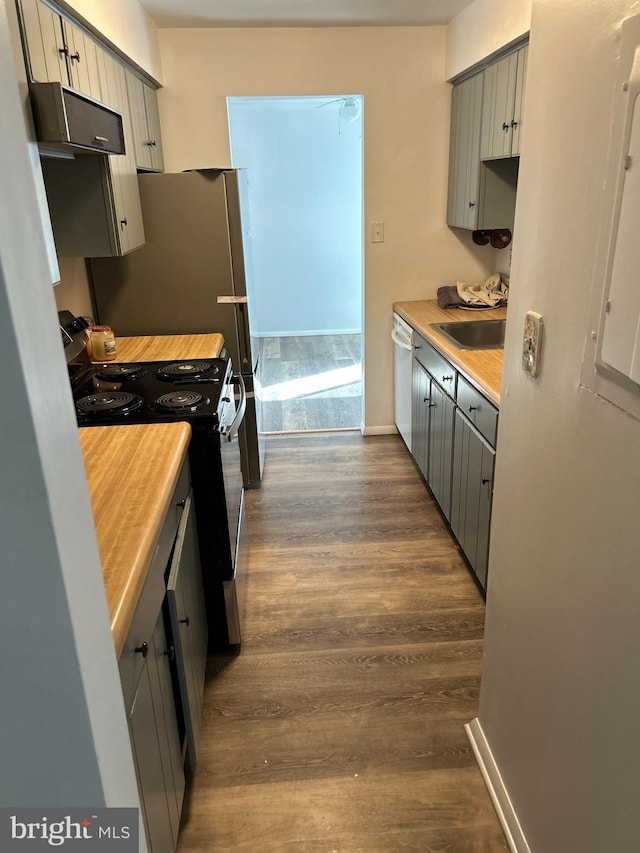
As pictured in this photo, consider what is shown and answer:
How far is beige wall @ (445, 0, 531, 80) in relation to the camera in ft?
8.36

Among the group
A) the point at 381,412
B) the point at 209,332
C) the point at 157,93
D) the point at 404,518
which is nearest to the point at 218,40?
the point at 157,93

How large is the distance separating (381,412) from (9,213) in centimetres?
370

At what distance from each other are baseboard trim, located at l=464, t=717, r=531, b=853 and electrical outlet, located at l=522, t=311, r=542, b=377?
43.9 inches

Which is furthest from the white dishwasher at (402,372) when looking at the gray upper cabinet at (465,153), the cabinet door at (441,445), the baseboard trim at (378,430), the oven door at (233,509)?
the oven door at (233,509)

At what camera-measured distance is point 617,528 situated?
102 centimetres

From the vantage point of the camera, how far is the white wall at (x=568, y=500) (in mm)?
1013

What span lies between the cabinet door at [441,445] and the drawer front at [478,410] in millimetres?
172

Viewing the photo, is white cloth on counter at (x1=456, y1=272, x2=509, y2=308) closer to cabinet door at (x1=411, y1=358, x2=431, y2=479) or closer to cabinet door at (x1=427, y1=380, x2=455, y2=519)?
cabinet door at (x1=411, y1=358, x2=431, y2=479)

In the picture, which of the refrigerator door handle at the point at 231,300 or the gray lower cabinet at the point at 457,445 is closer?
the gray lower cabinet at the point at 457,445

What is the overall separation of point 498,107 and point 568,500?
2.35 meters

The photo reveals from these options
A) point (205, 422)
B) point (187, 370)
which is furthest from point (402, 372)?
point (205, 422)

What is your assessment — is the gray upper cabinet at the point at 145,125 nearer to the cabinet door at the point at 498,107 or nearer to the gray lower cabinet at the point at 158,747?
the cabinet door at the point at 498,107

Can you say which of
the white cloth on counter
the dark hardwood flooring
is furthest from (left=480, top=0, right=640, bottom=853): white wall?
the dark hardwood flooring

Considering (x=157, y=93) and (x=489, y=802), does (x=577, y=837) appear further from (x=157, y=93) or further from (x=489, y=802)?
(x=157, y=93)
